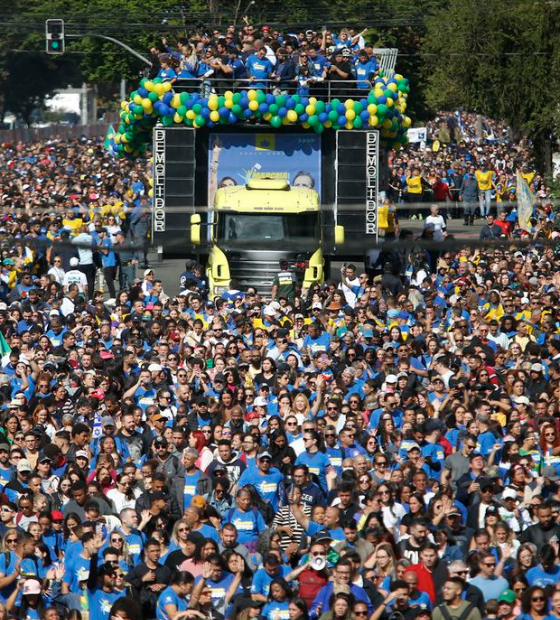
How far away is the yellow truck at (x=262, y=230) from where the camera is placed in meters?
26.2

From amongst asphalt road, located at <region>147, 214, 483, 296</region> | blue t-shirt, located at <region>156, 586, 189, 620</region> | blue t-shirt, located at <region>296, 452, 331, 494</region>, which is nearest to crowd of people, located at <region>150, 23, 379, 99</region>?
asphalt road, located at <region>147, 214, 483, 296</region>

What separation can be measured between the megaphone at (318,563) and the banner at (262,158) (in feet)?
56.9

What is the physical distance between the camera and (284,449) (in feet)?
48.5

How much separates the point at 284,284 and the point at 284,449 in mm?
10081

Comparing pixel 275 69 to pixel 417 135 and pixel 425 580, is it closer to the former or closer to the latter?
pixel 425 580

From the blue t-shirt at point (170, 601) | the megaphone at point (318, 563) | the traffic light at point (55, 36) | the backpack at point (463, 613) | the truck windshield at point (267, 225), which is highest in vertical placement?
the traffic light at point (55, 36)

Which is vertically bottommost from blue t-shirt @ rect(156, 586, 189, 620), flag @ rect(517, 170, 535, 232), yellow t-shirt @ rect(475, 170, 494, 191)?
blue t-shirt @ rect(156, 586, 189, 620)

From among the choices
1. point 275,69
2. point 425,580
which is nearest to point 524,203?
point 275,69

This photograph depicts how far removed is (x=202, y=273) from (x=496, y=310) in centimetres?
779

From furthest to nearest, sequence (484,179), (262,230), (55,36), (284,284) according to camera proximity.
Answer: (484,179) → (55,36) → (262,230) → (284,284)

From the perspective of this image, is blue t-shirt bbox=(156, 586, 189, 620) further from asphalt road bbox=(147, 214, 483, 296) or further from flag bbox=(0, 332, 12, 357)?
asphalt road bbox=(147, 214, 483, 296)

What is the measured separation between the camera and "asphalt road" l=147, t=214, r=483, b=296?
103 feet

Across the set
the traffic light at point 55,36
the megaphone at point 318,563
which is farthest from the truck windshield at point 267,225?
the megaphone at point 318,563

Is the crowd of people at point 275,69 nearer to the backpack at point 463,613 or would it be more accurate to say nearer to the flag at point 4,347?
the flag at point 4,347
